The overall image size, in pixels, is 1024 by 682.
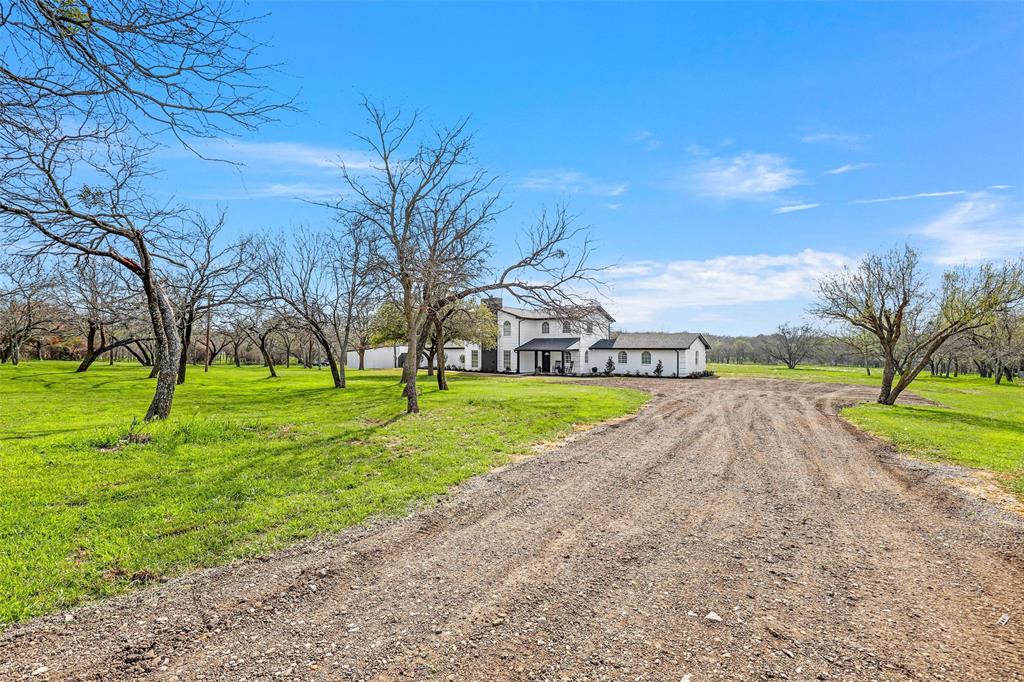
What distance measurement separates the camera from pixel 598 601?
392cm

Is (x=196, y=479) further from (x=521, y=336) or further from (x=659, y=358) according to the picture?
(x=521, y=336)

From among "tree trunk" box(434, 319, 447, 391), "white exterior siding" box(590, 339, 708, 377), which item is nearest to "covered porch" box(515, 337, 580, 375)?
"white exterior siding" box(590, 339, 708, 377)

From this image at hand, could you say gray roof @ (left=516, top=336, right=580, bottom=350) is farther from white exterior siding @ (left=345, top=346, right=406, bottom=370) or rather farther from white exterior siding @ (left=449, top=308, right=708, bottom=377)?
white exterior siding @ (left=345, top=346, right=406, bottom=370)

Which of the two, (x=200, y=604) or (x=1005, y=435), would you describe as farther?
(x=1005, y=435)

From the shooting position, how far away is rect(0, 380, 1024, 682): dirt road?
10.3 feet

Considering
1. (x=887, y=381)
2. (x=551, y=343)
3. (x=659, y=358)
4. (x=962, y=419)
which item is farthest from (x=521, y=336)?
(x=962, y=419)

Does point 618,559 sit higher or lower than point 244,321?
lower

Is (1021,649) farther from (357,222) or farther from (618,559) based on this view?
(357,222)

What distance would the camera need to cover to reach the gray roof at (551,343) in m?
43.7

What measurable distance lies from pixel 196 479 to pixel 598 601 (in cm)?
621

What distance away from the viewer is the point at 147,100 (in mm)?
3998

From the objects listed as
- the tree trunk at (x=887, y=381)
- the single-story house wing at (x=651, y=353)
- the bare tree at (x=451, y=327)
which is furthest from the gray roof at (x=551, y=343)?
the tree trunk at (x=887, y=381)

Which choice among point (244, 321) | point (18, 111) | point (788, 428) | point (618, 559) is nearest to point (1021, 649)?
point (618, 559)

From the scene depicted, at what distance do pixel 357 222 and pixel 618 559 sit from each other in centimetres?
1331
